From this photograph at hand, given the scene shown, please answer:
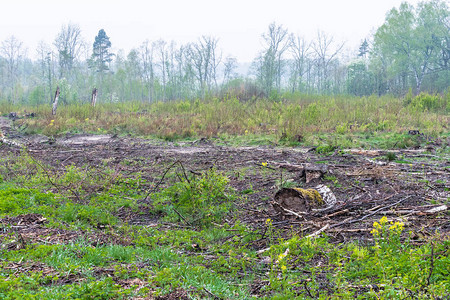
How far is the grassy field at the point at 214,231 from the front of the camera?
107 inches

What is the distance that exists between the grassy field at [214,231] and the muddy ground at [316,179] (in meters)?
0.03

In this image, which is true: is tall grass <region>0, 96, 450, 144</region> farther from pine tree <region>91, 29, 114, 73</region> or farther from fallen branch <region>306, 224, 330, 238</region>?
pine tree <region>91, 29, 114, 73</region>

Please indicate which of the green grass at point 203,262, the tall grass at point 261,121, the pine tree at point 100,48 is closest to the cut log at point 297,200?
the green grass at point 203,262

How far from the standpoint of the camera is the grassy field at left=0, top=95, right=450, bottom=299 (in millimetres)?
2727

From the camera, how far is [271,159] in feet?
28.8

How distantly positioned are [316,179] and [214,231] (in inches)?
99.1

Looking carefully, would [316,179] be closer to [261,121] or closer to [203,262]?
[203,262]

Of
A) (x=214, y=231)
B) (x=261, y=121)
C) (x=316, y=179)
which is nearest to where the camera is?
(x=214, y=231)

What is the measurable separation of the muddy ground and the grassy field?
0.03 m

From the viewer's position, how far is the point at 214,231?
462cm

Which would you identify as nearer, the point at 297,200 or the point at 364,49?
the point at 297,200

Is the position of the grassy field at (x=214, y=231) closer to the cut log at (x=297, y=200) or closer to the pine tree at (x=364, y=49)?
the cut log at (x=297, y=200)

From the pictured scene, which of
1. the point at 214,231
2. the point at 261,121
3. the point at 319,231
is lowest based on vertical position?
the point at 214,231

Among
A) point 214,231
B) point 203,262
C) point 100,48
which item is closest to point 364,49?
point 100,48
